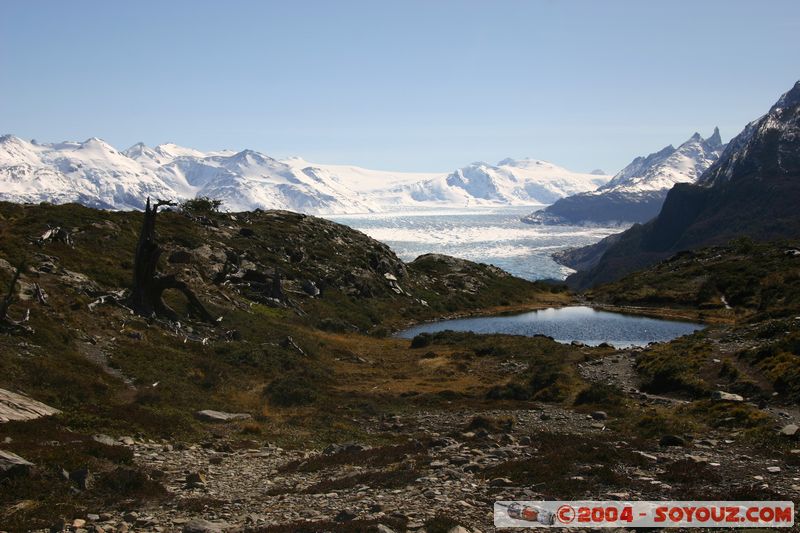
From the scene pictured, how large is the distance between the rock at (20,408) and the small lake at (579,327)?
62655 mm

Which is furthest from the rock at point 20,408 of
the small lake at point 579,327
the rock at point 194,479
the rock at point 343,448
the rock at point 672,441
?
the small lake at point 579,327

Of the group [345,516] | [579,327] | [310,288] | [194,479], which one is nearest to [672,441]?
[345,516]

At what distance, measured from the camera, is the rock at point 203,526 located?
49.5ft

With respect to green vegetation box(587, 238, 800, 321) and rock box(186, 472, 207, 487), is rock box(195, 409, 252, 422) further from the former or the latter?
green vegetation box(587, 238, 800, 321)

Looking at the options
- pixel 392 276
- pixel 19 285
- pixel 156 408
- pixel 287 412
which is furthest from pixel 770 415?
pixel 392 276

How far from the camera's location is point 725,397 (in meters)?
33.3

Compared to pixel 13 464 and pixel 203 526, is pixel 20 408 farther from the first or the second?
pixel 203 526

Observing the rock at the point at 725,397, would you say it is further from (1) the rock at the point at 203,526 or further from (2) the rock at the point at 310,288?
(2) the rock at the point at 310,288

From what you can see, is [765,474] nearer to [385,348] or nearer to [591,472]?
[591,472]

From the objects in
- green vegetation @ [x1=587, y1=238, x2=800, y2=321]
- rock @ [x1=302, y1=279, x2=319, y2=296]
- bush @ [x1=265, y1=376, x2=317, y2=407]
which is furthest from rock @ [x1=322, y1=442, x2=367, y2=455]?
green vegetation @ [x1=587, y1=238, x2=800, y2=321]

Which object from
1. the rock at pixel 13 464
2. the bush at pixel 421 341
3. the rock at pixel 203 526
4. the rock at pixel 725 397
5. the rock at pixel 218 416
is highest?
the rock at pixel 13 464

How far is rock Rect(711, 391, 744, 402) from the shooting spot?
107ft

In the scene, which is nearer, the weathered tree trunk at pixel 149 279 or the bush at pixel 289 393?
the bush at pixel 289 393

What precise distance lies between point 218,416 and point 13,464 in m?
12.9
